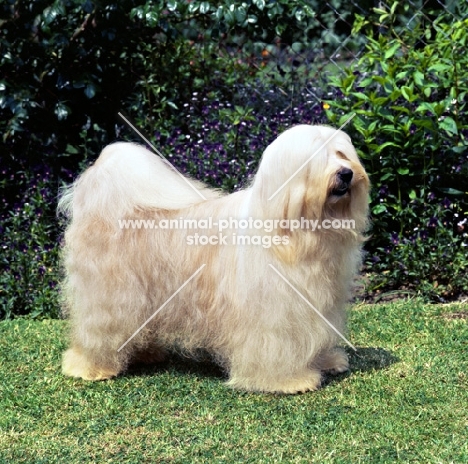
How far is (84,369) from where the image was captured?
439 centimetres

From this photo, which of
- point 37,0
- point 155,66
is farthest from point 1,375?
point 155,66

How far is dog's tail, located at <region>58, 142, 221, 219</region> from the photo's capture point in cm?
416

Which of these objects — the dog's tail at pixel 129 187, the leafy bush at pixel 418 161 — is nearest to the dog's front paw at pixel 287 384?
the dog's tail at pixel 129 187

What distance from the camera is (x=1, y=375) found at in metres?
4.46

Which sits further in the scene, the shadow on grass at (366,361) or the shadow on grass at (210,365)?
the shadow on grass at (210,365)

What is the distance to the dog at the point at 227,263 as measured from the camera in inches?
146

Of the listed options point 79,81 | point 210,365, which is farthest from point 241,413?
point 79,81

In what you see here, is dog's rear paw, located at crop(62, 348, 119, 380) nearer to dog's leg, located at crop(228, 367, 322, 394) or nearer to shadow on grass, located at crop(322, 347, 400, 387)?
dog's leg, located at crop(228, 367, 322, 394)

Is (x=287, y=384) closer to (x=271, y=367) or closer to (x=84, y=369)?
(x=271, y=367)

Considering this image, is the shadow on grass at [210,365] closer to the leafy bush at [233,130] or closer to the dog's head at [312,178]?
the dog's head at [312,178]

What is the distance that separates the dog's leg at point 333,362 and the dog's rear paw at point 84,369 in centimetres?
112

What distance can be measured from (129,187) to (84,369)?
1.04m

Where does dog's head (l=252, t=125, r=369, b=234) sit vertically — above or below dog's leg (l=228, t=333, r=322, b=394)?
above

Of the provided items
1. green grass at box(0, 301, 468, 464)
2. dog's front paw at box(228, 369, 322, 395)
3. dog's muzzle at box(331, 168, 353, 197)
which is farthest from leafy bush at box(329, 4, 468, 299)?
dog's muzzle at box(331, 168, 353, 197)
